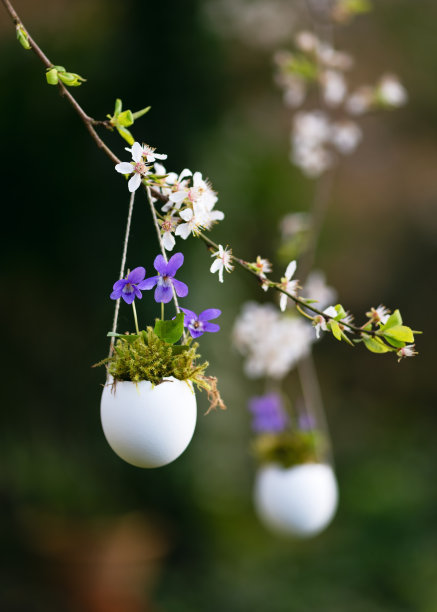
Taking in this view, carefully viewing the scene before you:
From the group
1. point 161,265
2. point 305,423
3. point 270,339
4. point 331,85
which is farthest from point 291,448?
point 331,85

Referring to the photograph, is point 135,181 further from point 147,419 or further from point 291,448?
point 291,448

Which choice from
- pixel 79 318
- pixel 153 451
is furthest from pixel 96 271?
pixel 153 451

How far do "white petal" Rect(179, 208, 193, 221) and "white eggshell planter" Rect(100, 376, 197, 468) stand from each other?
21cm

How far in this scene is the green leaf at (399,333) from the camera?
737 millimetres

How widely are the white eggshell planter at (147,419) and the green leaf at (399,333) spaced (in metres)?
0.27

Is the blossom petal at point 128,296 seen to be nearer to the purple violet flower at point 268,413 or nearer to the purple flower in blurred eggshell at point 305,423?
the purple violet flower at point 268,413

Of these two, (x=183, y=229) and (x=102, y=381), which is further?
(x=102, y=381)

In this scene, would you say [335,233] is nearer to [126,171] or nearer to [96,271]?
[96,271]

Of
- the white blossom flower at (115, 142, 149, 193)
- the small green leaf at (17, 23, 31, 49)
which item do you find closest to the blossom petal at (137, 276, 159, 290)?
the white blossom flower at (115, 142, 149, 193)

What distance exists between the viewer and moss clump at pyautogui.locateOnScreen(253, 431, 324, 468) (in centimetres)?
154

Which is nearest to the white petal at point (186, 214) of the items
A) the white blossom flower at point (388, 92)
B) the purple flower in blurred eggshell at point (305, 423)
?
the purple flower in blurred eggshell at point (305, 423)

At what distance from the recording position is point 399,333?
745 mm

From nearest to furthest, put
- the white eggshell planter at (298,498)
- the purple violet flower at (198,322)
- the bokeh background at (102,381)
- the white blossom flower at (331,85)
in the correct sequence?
the purple violet flower at (198,322) < the white eggshell planter at (298,498) < the white blossom flower at (331,85) < the bokeh background at (102,381)

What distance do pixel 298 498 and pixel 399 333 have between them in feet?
2.64
